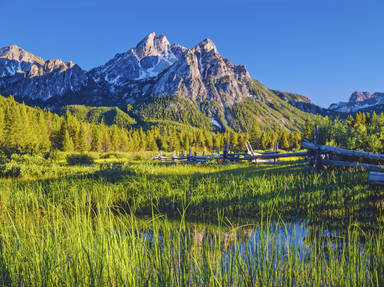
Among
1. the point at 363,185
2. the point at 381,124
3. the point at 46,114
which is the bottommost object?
the point at 363,185

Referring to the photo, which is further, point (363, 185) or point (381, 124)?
point (381, 124)

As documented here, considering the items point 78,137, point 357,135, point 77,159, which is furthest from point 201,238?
point 78,137

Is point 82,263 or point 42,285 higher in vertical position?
point 82,263

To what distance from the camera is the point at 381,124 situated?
29.8m

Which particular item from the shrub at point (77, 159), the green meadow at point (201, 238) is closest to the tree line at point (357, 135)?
the green meadow at point (201, 238)

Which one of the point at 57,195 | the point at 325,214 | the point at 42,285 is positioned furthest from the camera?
the point at 57,195

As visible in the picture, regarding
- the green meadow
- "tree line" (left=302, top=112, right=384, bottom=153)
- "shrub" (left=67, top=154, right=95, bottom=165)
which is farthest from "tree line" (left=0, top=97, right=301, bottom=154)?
the green meadow

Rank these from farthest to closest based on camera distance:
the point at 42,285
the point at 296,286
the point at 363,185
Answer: the point at 363,185
the point at 296,286
the point at 42,285

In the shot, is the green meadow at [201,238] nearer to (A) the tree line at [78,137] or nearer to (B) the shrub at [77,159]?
(B) the shrub at [77,159]

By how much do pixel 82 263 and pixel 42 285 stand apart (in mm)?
398

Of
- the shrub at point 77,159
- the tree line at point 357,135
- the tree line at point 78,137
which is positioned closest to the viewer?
the tree line at point 357,135

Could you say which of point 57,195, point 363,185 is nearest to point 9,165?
point 57,195

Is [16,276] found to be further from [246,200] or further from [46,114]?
[46,114]

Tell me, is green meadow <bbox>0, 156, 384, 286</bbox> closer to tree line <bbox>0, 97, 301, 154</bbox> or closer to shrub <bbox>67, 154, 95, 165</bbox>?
shrub <bbox>67, 154, 95, 165</bbox>
